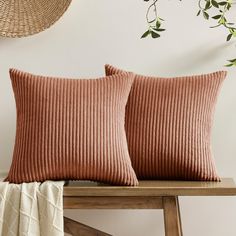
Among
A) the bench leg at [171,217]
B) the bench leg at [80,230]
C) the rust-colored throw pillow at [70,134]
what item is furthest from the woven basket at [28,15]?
the bench leg at [171,217]

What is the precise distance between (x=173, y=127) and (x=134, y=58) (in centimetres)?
49

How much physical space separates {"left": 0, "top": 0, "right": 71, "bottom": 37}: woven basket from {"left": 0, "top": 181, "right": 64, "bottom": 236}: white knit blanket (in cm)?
86

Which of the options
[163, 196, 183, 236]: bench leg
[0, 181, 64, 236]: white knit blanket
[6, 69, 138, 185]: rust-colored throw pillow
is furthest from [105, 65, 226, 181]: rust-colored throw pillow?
[0, 181, 64, 236]: white knit blanket

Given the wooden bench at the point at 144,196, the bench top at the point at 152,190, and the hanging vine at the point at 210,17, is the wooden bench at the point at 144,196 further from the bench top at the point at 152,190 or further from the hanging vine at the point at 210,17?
the hanging vine at the point at 210,17

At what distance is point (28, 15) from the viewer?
231 cm

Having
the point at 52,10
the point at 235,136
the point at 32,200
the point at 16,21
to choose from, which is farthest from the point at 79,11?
the point at 32,200

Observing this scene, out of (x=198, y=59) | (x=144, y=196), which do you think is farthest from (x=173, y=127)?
(x=198, y=59)

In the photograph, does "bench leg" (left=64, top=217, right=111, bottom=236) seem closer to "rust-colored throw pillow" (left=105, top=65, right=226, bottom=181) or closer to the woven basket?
"rust-colored throw pillow" (left=105, top=65, right=226, bottom=181)

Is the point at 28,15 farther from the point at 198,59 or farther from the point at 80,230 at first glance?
the point at 80,230

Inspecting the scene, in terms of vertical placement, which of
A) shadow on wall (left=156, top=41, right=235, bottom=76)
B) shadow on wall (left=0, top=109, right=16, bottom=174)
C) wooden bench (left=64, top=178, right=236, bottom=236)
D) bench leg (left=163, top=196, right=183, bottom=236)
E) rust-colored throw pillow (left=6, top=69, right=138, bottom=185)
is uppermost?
shadow on wall (left=156, top=41, right=235, bottom=76)

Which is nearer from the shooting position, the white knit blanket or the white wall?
the white knit blanket

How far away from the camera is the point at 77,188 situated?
5.47 ft

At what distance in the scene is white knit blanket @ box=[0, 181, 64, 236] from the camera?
5.25ft

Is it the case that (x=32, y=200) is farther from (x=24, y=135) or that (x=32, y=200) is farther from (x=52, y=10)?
(x=52, y=10)
